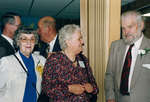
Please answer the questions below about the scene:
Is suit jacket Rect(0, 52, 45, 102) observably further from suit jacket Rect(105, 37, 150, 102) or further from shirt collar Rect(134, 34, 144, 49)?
shirt collar Rect(134, 34, 144, 49)

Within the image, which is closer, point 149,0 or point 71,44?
point 71,44

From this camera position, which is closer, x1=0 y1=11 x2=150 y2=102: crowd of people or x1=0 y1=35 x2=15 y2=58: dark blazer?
x1=0 y1=11 x2=150 y2=102: crowd of people

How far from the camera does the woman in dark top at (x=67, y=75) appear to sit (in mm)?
1579

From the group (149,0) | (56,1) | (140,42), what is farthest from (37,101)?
(149,0)

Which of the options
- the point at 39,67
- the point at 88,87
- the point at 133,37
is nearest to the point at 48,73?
the point at 39,67

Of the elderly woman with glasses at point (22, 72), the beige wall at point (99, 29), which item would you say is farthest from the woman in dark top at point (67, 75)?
the beige wall at point (99, 29)

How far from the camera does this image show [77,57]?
5.76ft

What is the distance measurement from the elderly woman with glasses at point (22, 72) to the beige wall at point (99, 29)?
0.62 meters

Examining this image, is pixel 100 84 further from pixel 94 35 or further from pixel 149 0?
pixel 149 0

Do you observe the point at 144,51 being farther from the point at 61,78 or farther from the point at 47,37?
the point at 47,37

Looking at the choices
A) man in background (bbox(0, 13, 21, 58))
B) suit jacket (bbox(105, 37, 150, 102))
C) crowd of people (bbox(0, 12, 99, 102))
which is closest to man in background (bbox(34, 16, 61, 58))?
man in background (bbox(0, 13, 21, 58))

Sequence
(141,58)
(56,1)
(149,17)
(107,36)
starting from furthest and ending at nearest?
1. (149,17)
2. (56,1)
3. (107,36)
4. (141,58)

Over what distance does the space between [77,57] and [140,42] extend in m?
0.61

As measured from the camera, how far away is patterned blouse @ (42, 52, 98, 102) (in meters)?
1.58
